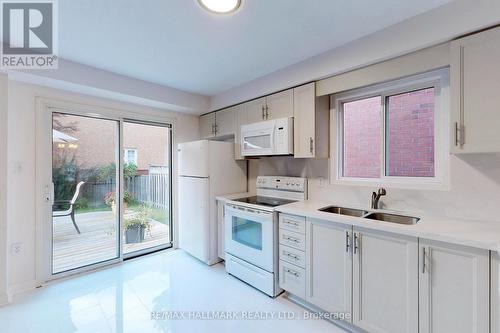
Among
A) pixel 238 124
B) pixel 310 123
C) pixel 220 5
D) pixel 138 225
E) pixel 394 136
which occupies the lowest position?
pixel 138 225

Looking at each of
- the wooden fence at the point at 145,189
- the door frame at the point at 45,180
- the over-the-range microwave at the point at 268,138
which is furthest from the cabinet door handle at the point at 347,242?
the door frame at the point at 45,180

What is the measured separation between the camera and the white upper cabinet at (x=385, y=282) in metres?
1.54

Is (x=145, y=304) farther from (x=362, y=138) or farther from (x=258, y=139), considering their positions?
(x=362, y=138)

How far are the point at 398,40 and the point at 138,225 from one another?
376 cm

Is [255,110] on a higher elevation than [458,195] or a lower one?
higher

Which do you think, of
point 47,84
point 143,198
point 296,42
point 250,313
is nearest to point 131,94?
point 47,84

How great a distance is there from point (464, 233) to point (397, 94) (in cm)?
135

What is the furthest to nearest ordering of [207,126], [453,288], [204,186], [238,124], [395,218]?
[207,126], [238,124], [204,186], [395,218], [453,288]

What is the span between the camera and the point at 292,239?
2227mm

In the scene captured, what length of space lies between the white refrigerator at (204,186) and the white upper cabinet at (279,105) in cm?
79

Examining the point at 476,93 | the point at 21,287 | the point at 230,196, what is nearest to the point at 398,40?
the point at 476,93

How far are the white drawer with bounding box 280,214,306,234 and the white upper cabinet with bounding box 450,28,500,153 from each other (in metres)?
1.26

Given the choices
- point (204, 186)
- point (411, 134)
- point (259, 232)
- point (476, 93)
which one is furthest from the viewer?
point (204, 186)

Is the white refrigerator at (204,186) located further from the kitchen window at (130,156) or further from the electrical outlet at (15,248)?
the electrical outlet at (15,248)
